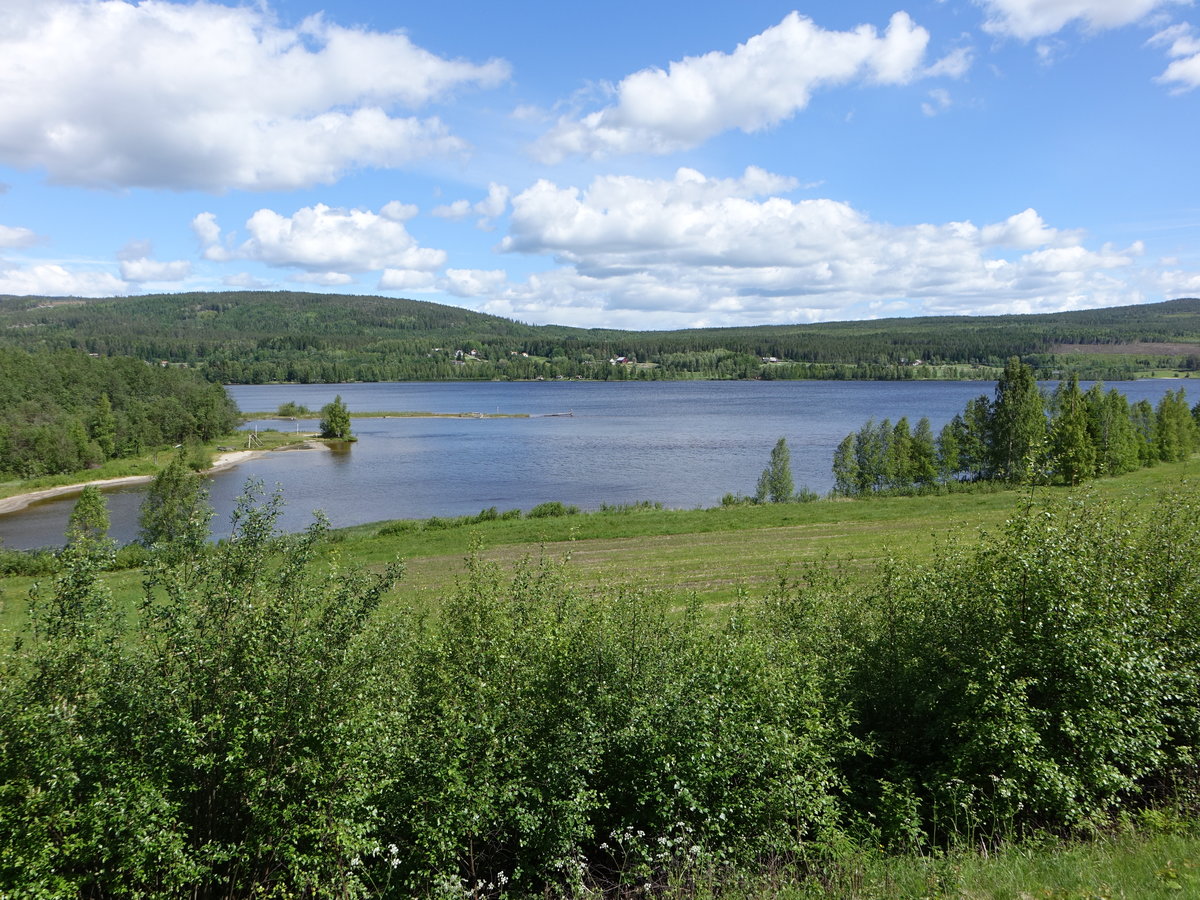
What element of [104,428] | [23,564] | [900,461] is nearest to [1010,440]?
[900,461]

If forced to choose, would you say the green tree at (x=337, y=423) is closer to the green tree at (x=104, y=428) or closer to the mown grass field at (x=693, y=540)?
the green tree at (x=104, y=428)

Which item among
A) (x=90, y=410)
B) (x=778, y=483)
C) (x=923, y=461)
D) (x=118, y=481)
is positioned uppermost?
(x=90, y=410)

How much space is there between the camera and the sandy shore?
70.0m

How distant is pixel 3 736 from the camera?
23.8 ft

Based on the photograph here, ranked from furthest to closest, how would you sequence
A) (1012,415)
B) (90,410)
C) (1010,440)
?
(90,410) < (1010,440) < (1012,415)

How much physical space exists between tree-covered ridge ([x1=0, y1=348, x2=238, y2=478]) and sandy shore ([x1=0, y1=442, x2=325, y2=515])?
7.02 meters

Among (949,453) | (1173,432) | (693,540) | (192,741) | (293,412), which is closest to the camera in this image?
(192,741)

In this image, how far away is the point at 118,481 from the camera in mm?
83188

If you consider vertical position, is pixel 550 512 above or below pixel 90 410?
below

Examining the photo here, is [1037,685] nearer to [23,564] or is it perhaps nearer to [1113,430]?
[23,564]

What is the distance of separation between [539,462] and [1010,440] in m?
47.9

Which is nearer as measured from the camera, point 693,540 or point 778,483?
point 693,540

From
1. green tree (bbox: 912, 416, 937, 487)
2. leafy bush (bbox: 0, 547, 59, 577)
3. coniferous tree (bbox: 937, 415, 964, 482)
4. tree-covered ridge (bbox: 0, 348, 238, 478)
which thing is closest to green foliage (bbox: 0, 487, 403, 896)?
leafy bush (bbox: 0, 547, 59, 577)

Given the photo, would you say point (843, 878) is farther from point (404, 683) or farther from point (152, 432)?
point (152, 432)
